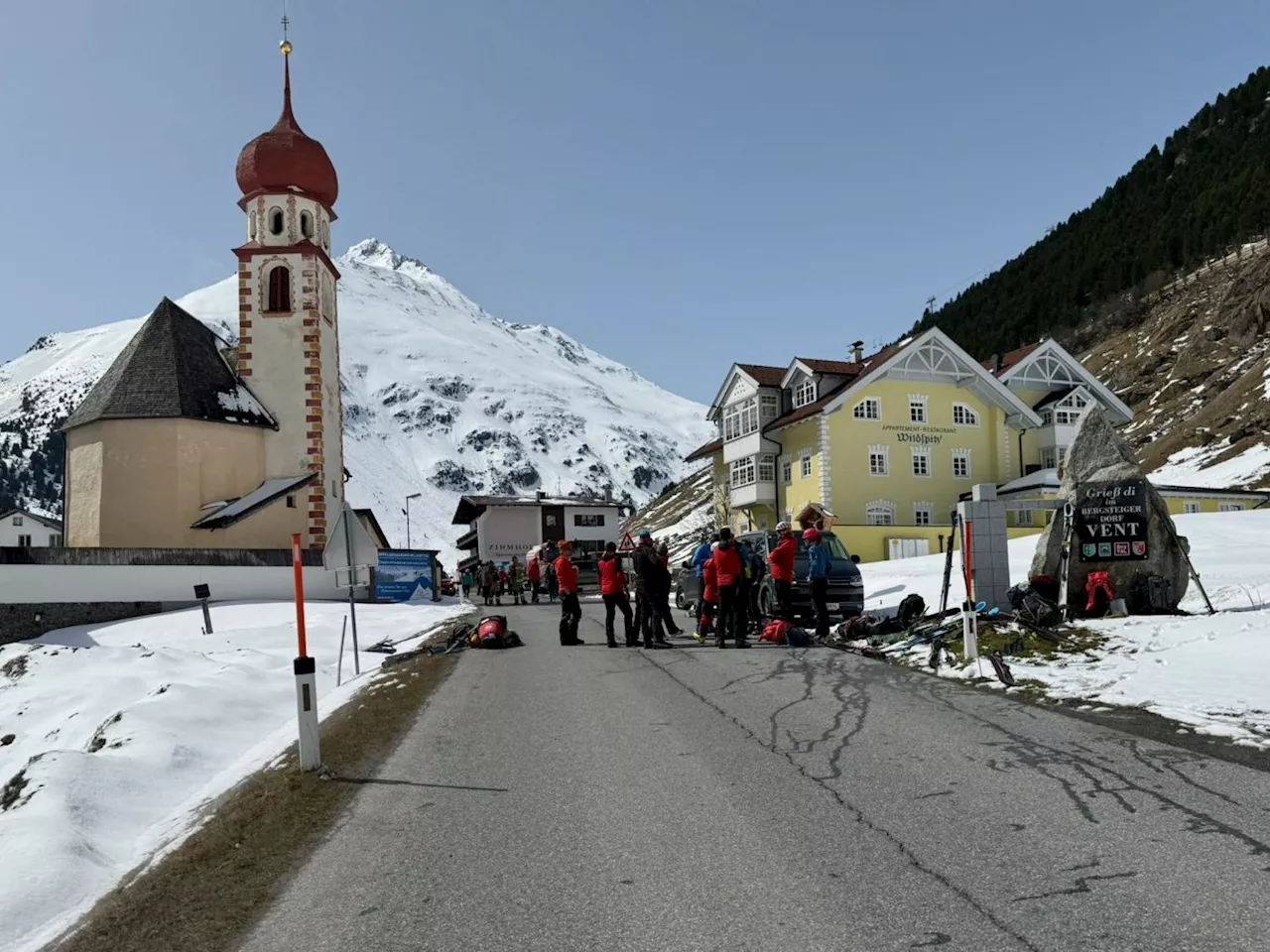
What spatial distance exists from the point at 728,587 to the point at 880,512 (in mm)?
28961

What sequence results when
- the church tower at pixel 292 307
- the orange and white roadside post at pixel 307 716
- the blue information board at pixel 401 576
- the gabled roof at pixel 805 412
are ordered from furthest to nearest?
the gabled roof at pixel 805 412
the church tower at pixel 292 307
the blue information board at pixel 401 576
the orange and white roadside post at pixel 307 716

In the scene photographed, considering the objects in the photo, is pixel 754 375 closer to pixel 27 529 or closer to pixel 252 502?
pixel 252 502

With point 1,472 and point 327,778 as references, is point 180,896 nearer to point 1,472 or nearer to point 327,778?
point 327,778

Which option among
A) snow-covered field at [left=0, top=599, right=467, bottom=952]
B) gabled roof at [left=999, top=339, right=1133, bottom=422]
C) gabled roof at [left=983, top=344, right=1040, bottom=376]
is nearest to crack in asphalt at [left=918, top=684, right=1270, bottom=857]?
snow-covered field at [left=0, top=599, right=467, bottom=952]

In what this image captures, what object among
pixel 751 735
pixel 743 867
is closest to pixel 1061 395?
pixel 751 735

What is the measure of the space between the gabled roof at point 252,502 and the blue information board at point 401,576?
5905mm

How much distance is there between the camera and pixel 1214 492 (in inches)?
1561

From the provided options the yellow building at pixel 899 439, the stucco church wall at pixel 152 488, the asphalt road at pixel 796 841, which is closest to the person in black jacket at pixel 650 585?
the asphalt road at pixel 796 841

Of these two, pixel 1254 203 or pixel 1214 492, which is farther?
pixel 1254 203

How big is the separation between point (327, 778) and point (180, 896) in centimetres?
228

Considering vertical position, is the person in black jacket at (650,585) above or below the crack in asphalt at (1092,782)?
above

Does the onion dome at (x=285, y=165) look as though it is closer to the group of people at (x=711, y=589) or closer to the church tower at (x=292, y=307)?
the church tower at (x=292, y=307)

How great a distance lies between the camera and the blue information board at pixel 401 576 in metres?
32.2

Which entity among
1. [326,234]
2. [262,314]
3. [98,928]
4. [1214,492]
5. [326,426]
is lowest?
[98,928]
